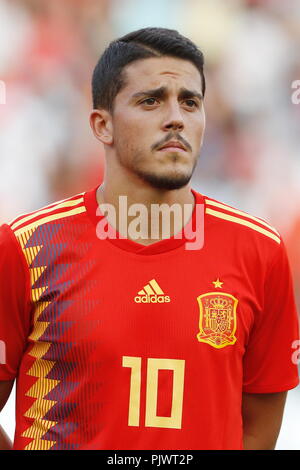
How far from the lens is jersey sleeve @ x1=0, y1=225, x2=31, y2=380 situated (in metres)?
2.03

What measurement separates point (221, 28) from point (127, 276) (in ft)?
12.9

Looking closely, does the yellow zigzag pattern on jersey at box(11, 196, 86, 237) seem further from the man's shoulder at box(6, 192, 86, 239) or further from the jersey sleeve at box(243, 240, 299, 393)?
the jersey sleeve at box(243, 240, 299, 393)

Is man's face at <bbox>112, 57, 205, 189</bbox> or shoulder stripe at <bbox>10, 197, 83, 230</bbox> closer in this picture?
man's face at <bbox>112, 57, 205, 189</bbox>

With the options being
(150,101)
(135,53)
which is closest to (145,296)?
(150,101)

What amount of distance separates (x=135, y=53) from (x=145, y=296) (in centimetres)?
71

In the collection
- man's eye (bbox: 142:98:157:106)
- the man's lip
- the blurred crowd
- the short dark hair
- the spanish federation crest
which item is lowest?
the spanish federation crest

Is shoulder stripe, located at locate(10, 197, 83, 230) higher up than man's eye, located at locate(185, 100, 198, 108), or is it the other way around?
man's eye, located at locate(185, 100, 198, 108)

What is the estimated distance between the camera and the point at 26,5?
540cm

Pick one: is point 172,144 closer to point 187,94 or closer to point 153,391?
point 187,94

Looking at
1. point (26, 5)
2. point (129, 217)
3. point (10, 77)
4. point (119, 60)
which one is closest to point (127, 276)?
point (129, 217)

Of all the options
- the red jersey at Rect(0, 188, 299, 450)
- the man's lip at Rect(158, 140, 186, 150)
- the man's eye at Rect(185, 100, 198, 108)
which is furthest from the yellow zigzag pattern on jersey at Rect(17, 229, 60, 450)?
the man's eye at Rect(185, 100, 198, 108)

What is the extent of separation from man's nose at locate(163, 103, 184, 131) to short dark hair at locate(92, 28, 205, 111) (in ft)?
0.61

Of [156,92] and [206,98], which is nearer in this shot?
[156,92]

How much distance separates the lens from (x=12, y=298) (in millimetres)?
2029
